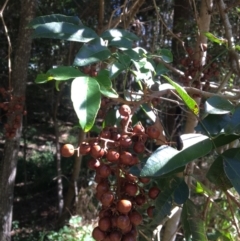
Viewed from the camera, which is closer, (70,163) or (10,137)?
(10,137)

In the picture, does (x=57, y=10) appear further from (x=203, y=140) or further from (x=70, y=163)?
(x=203, y=140)

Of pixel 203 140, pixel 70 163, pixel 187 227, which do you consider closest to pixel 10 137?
pixel 187 227

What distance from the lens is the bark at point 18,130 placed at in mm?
2189

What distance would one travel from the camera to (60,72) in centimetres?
59

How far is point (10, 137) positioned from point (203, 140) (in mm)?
1812

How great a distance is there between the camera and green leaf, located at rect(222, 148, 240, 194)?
0.56 metres

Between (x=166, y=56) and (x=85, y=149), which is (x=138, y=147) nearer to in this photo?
(x=85, y=149)

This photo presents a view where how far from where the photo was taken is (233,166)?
58 centimetres

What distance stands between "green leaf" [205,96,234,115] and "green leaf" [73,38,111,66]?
191 millimetres

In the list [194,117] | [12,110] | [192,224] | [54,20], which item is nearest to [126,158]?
[192,224]

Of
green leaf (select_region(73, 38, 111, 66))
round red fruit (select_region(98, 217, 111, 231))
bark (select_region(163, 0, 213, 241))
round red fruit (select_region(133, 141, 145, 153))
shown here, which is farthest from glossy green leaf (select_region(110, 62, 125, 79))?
bark (select_region(163, 0, 213, 241))

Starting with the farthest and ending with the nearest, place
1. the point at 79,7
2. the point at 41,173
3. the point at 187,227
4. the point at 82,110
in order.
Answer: the point at 41,173
the point at 79,7
the point at 187,227
the point at 82,110

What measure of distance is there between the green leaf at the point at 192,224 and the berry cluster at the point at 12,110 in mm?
1521

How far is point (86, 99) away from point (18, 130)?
1826mm
